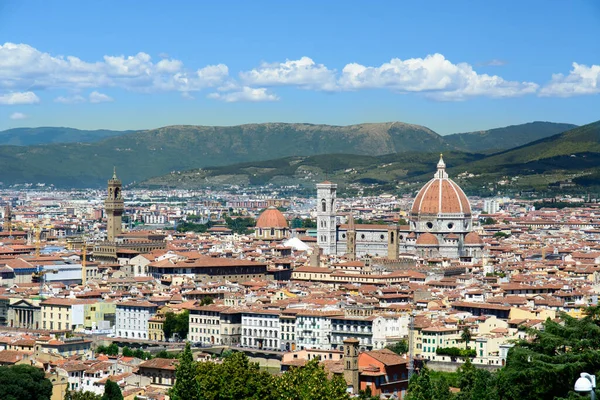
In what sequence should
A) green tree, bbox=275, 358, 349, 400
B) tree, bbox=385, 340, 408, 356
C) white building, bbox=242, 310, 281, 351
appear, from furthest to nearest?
white building, bbox=242, 310, 281, 351 < tree, bbox=385, 340, 408, 356 < green tree, bbox=275, 358, 349, 400

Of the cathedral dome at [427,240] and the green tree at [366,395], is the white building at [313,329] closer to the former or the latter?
the green tree at [366,395]

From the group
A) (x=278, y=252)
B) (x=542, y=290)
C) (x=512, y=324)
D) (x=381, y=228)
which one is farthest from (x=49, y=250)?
(x=512, y=324)

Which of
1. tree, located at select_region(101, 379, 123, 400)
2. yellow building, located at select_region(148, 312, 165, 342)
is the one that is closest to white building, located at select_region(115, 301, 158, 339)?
yellow building, located at select_region(148, 312, 165, 342)

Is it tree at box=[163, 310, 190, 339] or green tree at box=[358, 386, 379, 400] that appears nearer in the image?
green tree at box=[358, 386, 379, 400]

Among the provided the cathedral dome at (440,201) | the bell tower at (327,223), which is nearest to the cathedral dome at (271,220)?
the bell tower at (327,223)

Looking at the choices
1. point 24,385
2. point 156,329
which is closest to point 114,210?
point 156,329

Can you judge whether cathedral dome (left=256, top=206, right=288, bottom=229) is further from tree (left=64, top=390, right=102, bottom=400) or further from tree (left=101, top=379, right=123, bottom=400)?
tree (left=101, top=379, right=123, bottom=400)

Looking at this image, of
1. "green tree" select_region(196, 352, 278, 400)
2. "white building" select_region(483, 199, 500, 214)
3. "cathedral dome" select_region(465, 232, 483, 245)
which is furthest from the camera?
"white building" select_region(483, 199, 500, 214)
